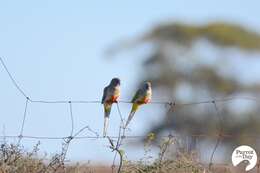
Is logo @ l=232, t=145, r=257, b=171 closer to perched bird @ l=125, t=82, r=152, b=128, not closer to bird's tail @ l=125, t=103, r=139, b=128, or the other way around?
bird's tail @ l=125, t=103, r=139, b=128

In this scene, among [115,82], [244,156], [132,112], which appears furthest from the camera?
[115,82]

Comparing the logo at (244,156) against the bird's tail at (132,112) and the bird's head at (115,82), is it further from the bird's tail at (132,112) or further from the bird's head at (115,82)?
the bird's head at (115,82)

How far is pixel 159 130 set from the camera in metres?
26.5

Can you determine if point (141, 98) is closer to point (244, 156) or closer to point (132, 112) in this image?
point (132, 112)

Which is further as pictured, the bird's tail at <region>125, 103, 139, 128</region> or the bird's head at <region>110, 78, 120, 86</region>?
the bird's head at <region>110, 78, 120, 86</region>

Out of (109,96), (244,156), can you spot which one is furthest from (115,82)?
(244,156)

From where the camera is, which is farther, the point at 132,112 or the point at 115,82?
the point at 115,82

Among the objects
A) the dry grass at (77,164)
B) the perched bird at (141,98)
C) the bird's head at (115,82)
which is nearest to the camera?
the dry grass at (77,164)

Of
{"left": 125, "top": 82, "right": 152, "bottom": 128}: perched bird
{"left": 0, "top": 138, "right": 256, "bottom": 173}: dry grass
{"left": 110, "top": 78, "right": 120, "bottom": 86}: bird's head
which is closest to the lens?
{"left": 0, "top": 138, "right": 256, "bottom": 173}: dry grass

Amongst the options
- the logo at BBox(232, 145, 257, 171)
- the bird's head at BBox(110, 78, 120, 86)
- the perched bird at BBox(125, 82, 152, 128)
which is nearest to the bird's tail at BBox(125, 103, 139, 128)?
the perched bird at BBox(125, 82, 152, 128)

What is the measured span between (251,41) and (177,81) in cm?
257

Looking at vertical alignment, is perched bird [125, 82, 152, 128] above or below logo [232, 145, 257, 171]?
above

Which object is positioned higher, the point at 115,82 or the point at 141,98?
the point at 115,82

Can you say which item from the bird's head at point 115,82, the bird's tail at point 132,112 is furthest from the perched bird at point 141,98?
the bird's head at point 115,82
